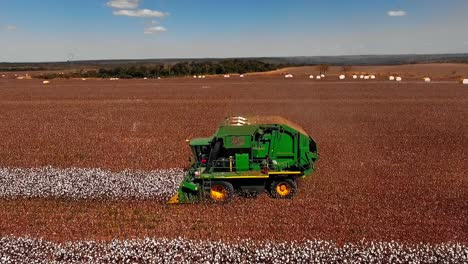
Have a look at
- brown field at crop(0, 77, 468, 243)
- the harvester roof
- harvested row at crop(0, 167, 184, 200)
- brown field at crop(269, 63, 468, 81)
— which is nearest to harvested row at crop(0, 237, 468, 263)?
brown field at crop(0, 77, 468, 243)

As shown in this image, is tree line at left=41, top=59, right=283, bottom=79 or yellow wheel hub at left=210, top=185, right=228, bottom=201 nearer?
yellow wheel hub at left=210, top=185, right=228, bottom=201

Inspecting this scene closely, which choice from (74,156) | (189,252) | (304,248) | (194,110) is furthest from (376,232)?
(194,110)

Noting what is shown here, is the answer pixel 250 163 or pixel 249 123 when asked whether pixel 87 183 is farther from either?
pixel 249 123

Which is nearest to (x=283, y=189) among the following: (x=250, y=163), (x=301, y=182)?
(x=250, y=163)

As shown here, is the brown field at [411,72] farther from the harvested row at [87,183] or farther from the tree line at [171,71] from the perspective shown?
the harvested row at [87,183]

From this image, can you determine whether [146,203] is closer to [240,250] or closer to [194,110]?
[240,250]

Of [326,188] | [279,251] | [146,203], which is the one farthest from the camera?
[326,188]

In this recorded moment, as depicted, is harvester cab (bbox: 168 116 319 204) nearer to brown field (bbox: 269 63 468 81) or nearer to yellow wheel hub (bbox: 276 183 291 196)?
yellow wheel hub (bbox: 276 183 291 196)
